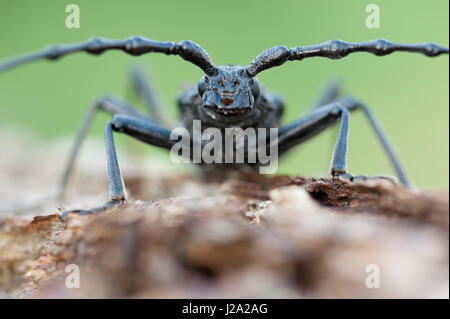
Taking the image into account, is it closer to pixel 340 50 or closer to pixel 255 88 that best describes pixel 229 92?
pixel 255 88

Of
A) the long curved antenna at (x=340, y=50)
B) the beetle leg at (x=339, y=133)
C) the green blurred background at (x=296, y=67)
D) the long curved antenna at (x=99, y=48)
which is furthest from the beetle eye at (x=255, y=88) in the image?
the green blurred background at (x=296, y=67)

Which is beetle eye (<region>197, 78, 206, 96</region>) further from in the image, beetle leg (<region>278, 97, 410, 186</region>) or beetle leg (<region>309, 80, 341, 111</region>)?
beetle leg (<region>309, 80, 341, 111</region>)

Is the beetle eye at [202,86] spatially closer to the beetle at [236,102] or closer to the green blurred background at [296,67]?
the beetle at [236,102]

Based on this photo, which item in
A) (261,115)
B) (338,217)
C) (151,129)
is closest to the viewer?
(338,217)

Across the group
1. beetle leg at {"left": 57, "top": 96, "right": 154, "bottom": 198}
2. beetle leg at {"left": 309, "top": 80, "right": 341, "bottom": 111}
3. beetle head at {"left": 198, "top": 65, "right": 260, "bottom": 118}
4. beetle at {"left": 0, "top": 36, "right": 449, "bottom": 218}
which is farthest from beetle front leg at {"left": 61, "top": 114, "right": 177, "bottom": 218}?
beetle leg at {"left": 309, "top": 80, "right": 341, "bottom": 111}

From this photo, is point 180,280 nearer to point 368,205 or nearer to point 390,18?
point 368,205
